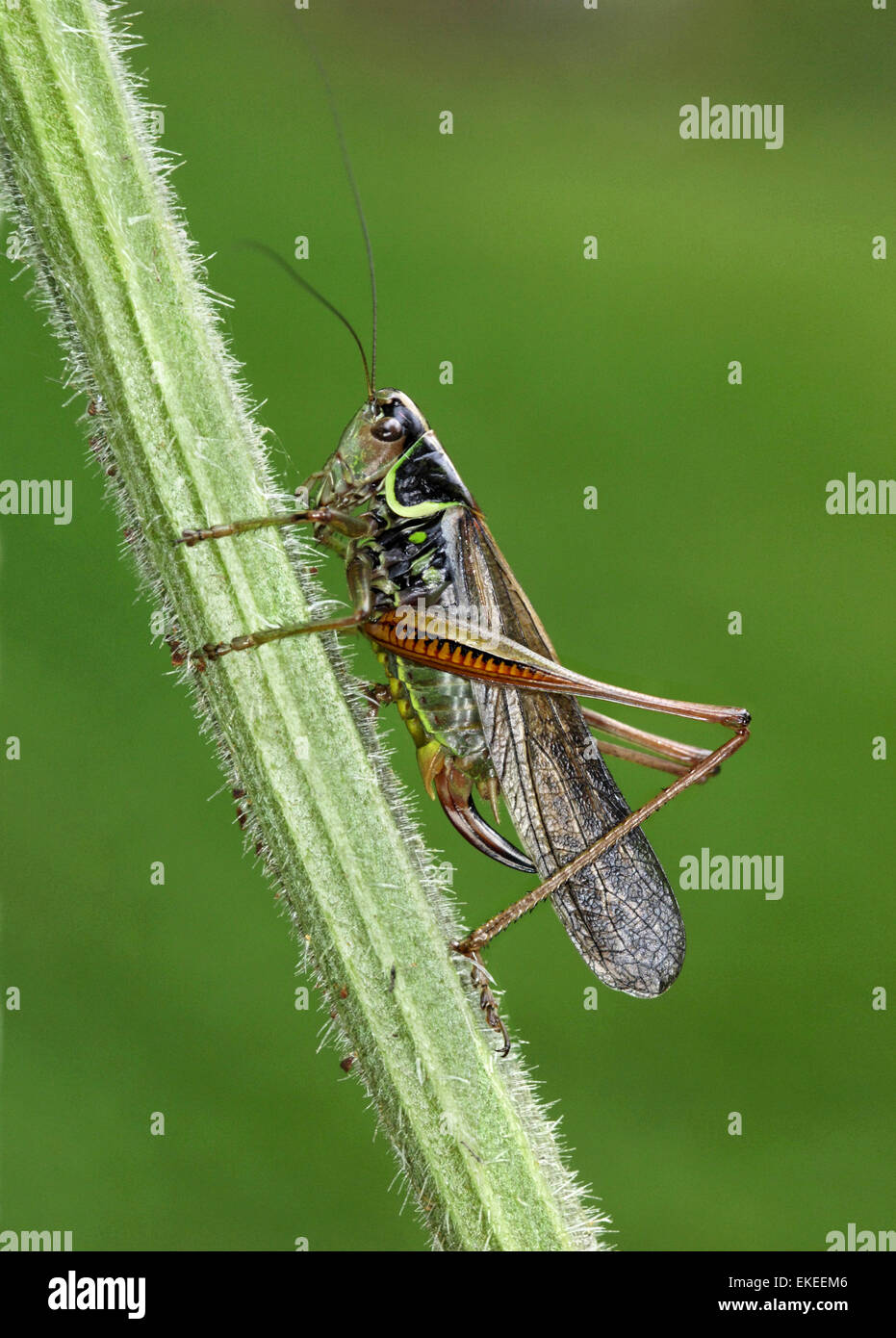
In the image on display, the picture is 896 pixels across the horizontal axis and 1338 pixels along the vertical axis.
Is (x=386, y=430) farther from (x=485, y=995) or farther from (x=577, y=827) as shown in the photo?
(x=485, y=995)

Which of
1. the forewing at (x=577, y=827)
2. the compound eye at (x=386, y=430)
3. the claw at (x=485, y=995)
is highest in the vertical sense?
the compound eye at (x=386, y=430)

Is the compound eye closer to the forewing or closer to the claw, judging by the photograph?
the forewing

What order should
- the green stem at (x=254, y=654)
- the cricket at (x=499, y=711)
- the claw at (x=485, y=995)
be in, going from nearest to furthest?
1. the green stem at (x=254, y=654)
2. the claw at (x=485, y=995)
3. the cricket at (x=499, y=711)

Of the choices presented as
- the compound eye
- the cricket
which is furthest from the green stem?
the compound eye

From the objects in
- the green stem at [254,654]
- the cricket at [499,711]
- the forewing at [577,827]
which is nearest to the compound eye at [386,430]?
the cricket at [499,711]

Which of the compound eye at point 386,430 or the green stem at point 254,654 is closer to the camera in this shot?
the green stem at point 254,654

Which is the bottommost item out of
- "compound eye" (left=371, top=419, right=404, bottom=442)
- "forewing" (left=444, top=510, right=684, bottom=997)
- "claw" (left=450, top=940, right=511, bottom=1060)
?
"claw" (left=450, top=940, right=511, bottom=1060)

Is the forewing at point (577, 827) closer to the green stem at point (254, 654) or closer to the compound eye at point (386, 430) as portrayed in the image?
the compound eye at point (386, 430)
